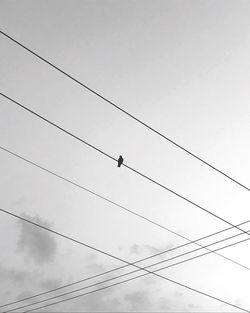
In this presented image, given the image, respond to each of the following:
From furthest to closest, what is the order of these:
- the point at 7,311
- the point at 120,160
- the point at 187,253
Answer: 1. the point at 7,311
2. the point at 187,253
3. the point at 120,160

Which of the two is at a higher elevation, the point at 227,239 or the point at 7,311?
the point at 7,311

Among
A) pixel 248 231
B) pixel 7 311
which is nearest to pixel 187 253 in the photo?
pixel 248 231

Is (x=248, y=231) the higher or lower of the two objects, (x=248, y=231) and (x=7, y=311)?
the lower

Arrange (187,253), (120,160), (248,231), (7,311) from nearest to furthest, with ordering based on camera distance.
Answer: (120,160), (248,231), (187,253), (7,311)

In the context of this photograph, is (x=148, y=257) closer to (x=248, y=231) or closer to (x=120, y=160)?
(x=248, y=231)

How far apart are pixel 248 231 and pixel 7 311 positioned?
20.0 metres

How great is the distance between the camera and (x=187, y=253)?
645 inches

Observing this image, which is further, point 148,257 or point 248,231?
point 148,257

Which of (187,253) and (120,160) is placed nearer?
(120,160)

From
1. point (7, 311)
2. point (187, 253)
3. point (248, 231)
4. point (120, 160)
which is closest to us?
point (120, 160)

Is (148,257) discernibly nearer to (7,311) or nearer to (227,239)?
(227,239)

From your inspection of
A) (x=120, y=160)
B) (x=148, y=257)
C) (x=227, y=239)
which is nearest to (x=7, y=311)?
(x=148, y=257)

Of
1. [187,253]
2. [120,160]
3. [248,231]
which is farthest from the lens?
[187,253]

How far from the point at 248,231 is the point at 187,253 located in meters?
2.83
